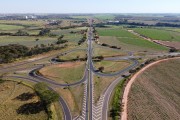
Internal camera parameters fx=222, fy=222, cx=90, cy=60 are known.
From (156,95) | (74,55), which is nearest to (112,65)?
(74,55)

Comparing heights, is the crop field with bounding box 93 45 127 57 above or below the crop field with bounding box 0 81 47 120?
above

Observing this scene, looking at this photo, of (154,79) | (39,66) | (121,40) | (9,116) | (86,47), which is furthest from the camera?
(121,40)

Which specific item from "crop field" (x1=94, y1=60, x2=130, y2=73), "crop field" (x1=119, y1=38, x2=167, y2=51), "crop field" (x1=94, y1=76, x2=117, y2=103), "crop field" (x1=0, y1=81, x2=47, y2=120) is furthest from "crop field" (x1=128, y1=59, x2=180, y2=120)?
"crop field" (x1=119, y1=38, x2=167, y2=51)

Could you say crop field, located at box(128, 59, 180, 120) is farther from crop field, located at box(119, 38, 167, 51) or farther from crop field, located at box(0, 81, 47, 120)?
crop field, located at box(119, 38, 167, 51)

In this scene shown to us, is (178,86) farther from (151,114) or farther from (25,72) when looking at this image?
(25,72)

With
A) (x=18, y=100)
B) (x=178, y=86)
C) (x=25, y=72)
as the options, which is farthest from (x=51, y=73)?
(x=178, y=86)

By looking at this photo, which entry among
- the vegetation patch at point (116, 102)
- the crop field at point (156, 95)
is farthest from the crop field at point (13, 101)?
the crop field at point (156, 95)
